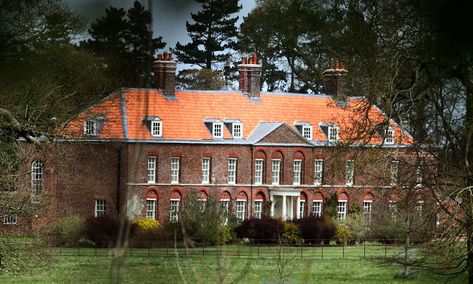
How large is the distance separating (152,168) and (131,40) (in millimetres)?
34051

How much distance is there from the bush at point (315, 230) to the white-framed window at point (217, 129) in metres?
5.10

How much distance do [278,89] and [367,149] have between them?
94.7 ft

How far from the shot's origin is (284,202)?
3669 centimetres

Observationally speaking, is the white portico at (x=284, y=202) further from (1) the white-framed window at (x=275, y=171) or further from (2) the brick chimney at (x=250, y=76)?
(2) the brick chimney at (x=250, y=76)

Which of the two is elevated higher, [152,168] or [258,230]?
[152,168]

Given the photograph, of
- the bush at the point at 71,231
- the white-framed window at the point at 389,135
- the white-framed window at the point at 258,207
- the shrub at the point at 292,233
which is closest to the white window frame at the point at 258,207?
the white-framed window at the point at 258,207

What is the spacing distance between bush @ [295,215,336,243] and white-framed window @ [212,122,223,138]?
201 inches

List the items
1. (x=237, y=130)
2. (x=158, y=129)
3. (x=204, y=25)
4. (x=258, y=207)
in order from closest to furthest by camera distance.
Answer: (x=204, y=25)
(x=158, y=129)
(x=258, y=207)
(x=237, y=130)

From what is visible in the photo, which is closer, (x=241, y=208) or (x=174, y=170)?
(x=174, y=170)

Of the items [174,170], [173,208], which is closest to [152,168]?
[174,170]

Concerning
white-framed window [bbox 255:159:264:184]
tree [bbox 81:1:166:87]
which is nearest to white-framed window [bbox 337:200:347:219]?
white-framed window [bbox 255:159:264:184]

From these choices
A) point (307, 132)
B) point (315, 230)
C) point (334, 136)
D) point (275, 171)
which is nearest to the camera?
point (334, 136)

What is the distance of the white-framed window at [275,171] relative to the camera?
37250 mm

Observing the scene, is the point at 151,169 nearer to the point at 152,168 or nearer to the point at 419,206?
the point at 152,168
